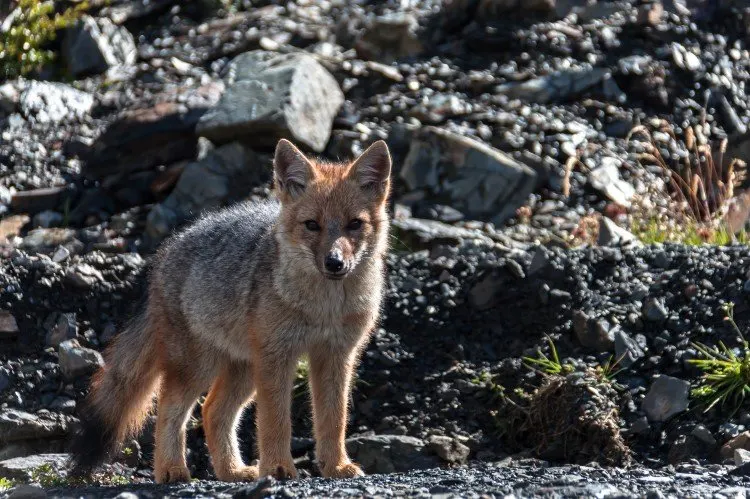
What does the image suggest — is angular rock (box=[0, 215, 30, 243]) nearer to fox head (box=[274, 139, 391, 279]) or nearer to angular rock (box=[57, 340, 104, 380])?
angular rock (box=[57, 340, 104, 380])

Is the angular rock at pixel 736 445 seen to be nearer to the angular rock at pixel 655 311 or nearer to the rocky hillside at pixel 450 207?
the rocky hillside at pixel 450 207

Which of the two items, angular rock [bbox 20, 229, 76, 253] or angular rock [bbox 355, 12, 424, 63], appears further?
angular rock [bbox 355, 12, 424, 63]

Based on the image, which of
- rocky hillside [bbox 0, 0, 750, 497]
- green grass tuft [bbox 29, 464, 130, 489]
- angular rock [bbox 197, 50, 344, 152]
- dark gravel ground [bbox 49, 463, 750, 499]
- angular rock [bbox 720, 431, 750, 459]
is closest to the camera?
dark gravel ground [bbox 49, 463, 750, 499]

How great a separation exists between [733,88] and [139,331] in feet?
26.9

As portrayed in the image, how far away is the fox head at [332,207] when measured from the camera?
19.3ft

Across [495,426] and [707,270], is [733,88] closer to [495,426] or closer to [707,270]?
[707,270]

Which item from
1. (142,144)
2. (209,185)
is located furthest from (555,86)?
(142,144)

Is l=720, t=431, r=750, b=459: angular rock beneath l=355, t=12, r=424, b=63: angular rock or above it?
beneath

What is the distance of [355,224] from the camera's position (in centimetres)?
602

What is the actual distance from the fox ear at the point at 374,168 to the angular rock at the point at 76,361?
2.44m

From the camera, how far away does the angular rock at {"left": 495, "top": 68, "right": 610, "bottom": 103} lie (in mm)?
11742

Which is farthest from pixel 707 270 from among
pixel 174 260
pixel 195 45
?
pixel 195 45

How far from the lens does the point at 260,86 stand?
1042 centimetres

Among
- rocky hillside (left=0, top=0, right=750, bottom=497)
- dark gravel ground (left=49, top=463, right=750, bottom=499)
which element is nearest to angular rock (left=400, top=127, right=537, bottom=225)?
rocky hillside (left=0, top=0, right=750, bottom=497)
